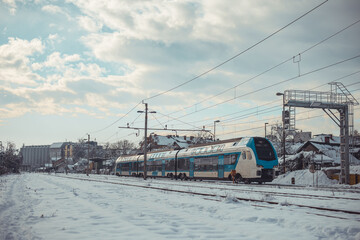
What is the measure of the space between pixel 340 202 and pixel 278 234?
6507 millimetres

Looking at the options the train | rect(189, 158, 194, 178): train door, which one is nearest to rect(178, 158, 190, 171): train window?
the train

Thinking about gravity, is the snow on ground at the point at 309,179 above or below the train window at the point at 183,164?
below

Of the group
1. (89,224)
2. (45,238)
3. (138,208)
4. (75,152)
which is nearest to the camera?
(45,238)

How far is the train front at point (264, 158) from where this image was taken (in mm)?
25219

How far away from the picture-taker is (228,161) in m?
27.3

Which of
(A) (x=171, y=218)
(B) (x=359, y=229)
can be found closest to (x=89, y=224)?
(A) (x=171, y=218)

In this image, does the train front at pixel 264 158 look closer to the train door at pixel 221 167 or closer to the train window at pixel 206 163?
the train door at pixel 221 167

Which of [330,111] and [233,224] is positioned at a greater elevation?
[330,111]

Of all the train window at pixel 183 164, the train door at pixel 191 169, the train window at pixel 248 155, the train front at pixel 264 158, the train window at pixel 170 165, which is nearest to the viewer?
the train front at pixel 264 158

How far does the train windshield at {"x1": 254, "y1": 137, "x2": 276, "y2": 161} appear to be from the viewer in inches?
1009

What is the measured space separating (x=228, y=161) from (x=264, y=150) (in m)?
3.09

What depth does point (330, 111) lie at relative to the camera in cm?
2848

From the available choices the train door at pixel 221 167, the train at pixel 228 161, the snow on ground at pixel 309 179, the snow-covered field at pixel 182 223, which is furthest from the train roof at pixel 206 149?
the snow-covered field at pixel 182 223

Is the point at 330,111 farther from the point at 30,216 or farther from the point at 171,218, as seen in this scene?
the point at 30,216
